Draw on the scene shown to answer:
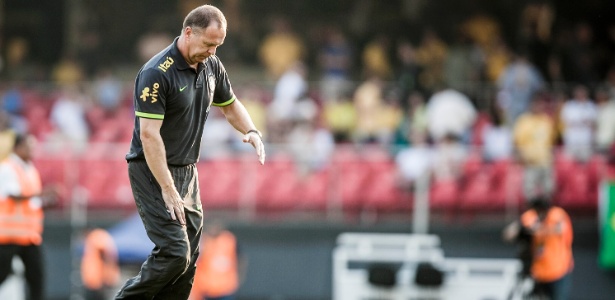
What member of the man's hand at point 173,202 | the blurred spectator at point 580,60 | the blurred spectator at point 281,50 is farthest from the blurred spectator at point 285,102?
the man's hand at point 173,202

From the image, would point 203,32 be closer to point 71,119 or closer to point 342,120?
point 342,120

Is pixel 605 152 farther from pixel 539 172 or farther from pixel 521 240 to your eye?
pixel 521 240

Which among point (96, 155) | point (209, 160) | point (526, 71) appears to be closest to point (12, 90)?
point (96, 155)

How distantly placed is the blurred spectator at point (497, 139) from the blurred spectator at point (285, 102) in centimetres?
→ 291

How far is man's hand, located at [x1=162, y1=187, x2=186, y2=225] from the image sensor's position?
614cm

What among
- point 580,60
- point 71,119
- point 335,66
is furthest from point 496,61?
point 71,119

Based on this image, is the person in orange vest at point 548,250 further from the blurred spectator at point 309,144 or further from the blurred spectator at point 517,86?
the blurred spectator at point 309,144

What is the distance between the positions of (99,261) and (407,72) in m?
5.97

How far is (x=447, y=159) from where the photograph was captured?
14945mm

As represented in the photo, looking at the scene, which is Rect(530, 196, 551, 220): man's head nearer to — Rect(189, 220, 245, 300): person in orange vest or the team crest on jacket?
Rect(189, 220, 245, 300): person in orange vest

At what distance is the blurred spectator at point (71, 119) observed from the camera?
53.3 feet

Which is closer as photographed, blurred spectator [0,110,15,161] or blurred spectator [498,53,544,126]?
blurred spectator [0,110,15,161]

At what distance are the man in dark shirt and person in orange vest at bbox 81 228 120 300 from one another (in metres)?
8.04

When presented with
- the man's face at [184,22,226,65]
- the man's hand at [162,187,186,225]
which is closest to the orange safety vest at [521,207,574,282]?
the man's hand at [162,187,186,225]
